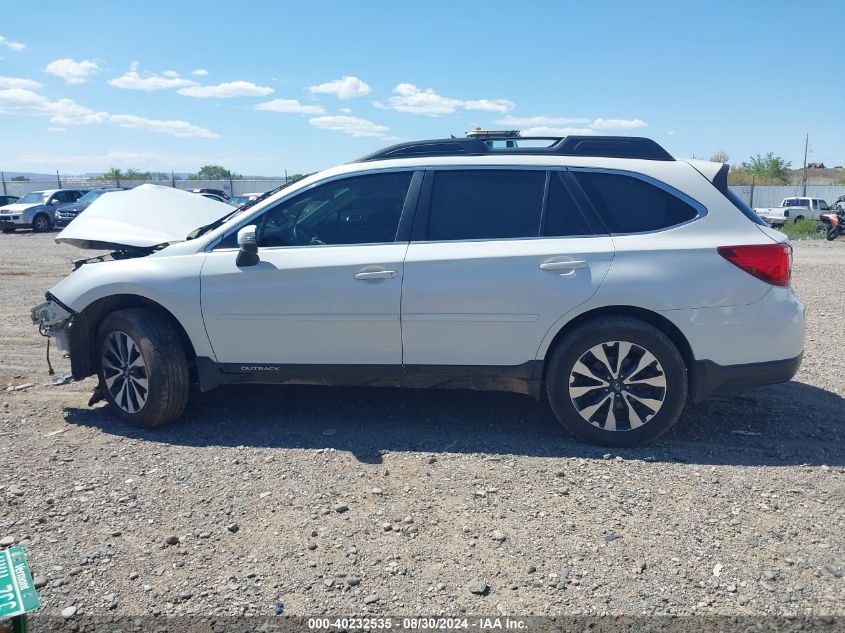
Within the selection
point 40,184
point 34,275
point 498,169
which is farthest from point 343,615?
point 40,184

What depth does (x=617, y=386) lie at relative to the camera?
451 centimetres

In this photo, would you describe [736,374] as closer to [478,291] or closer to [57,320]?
[478,291]

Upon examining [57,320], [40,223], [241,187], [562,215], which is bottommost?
[57,320]

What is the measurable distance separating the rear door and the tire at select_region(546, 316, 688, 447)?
22 cm

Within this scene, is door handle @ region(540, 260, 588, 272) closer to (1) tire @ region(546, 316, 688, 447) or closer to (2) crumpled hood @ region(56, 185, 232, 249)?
(1) tire @ region(546, 316, 688, 447)

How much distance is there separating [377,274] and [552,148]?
58.3 inches

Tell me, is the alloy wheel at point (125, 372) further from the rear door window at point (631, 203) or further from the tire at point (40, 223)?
the tire at point (40, 223)

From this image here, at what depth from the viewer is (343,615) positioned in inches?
115

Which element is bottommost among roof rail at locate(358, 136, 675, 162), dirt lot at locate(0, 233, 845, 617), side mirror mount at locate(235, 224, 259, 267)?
dirt lot at locate(0, 233, 845, 617)

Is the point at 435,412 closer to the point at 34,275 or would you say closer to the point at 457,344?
the point at 457,344

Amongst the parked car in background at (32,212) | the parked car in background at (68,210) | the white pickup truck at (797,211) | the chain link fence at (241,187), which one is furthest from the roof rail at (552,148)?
the chain link fence at (241,187)

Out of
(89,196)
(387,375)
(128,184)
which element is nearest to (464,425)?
(387,375)

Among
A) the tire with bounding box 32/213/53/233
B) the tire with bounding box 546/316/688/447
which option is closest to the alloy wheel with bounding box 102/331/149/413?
the tire with bounding box 546/316/688/447

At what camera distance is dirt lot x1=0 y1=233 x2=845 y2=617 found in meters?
3.06
